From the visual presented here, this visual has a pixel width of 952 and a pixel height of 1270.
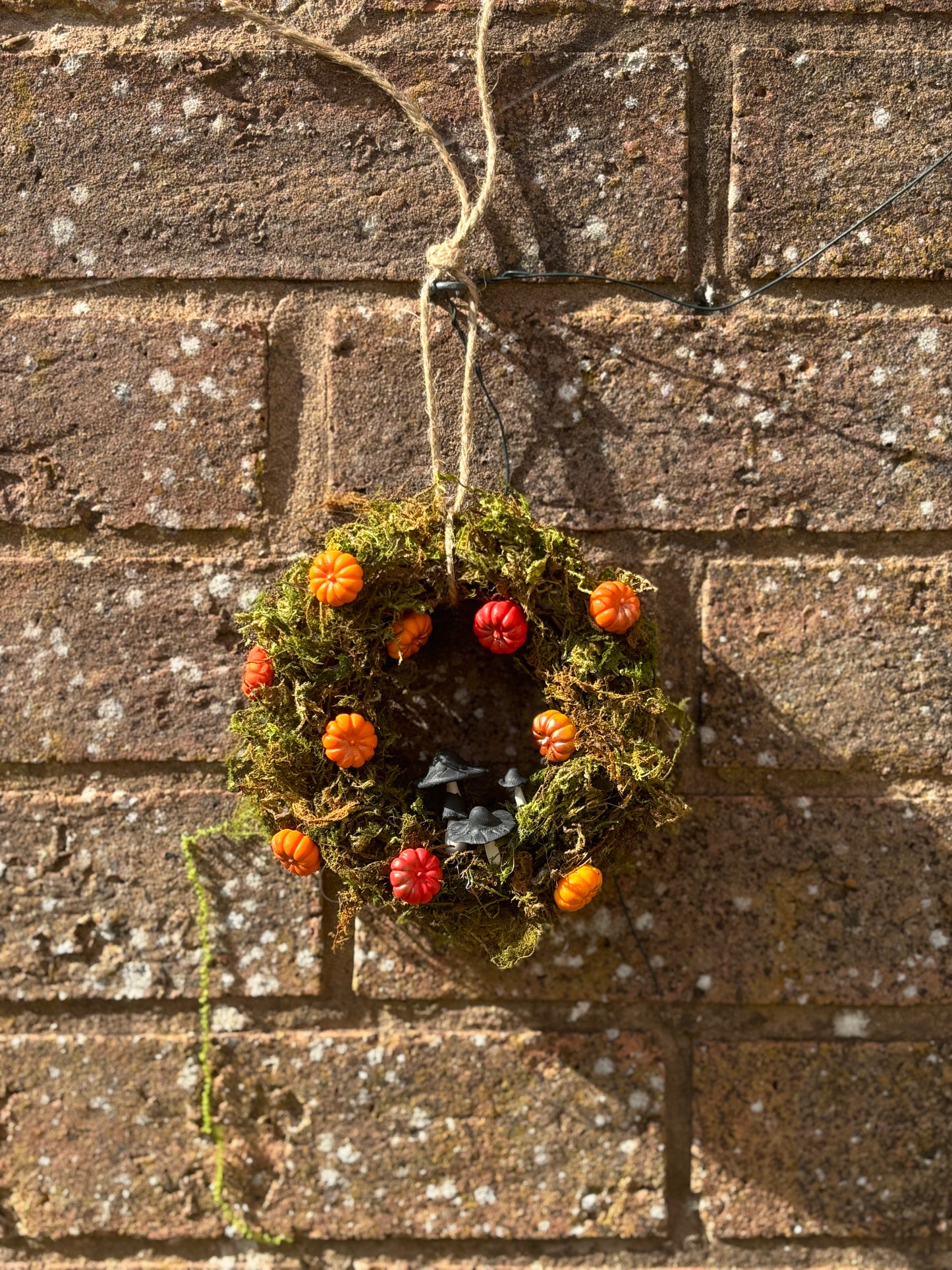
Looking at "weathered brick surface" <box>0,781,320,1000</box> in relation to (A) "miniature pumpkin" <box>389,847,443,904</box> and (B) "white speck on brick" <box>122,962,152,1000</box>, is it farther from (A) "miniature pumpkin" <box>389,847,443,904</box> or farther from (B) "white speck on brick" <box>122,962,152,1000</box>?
(A) "miniature pumpkin" <box>389,847,443,904</box>

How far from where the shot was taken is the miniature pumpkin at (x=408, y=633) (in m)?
1.14

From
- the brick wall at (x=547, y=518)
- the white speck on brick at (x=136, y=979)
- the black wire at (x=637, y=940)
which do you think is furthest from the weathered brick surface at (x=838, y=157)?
the white speck on brick at (x=136, y=979)

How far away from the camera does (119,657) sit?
1.31 m

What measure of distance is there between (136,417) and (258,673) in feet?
1.48

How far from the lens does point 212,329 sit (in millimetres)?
1284

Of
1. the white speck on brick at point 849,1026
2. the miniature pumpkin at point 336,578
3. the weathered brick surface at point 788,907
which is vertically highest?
the miniature pumpkin at point 336,578

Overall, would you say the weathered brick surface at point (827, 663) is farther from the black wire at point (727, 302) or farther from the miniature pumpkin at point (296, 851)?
the miniature pumpkin at point (296, 851)

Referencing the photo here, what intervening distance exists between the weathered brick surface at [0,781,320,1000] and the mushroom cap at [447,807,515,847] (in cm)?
32

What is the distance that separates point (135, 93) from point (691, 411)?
0.91 meters

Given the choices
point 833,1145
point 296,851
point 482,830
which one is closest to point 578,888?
point 482,830

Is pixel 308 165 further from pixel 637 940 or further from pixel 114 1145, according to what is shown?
pixel 114 1145

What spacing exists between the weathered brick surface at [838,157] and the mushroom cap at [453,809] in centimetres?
84

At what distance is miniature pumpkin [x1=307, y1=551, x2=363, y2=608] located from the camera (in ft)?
3.48

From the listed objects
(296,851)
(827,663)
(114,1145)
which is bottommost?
(114,1145)
